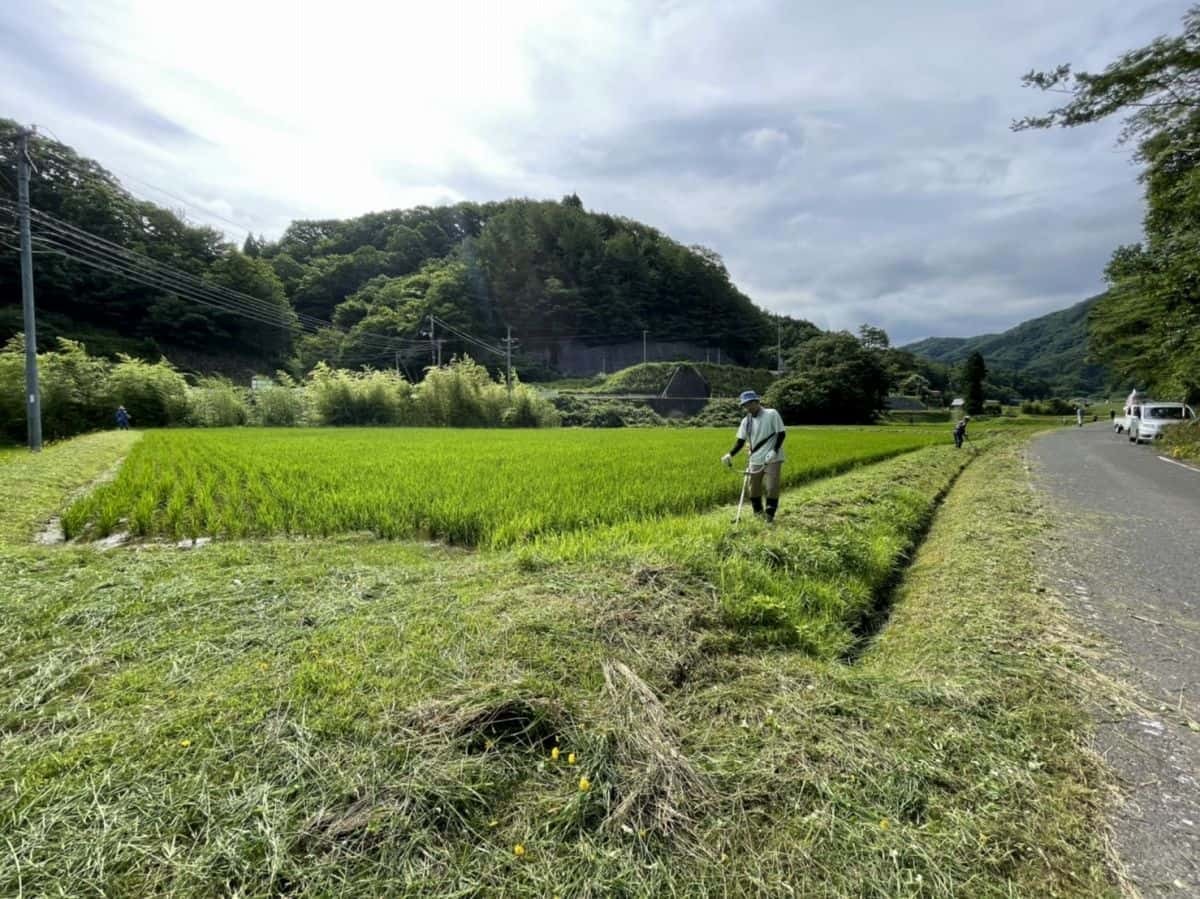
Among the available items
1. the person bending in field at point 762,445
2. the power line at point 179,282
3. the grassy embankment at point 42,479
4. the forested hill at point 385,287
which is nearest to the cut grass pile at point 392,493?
the grassy embankment at point 42,479

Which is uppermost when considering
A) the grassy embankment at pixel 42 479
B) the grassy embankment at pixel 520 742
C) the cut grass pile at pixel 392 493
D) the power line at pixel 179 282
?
the power line at pixel 179 282

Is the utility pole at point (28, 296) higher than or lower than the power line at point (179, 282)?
lower

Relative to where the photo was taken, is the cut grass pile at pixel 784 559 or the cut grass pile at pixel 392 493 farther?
the cut grass pile at pixel 392 493

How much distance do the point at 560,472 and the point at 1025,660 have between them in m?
7.31

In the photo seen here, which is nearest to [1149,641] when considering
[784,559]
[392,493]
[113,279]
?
[784,559]

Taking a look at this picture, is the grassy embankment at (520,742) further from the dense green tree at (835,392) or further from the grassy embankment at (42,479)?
the dense green tree at (835,392)

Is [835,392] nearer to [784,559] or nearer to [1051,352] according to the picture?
[784,559]

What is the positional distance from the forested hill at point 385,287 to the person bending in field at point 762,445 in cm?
5075

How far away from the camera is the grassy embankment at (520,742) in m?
1.70

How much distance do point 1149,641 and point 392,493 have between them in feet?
24.9

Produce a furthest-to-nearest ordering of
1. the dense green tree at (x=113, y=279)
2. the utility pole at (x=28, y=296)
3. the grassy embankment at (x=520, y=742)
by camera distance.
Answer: the dense green tree at (x=113, y=279) < the utility pole at (x=28, y=296) < the grassy embankment at (x=520, y=742)

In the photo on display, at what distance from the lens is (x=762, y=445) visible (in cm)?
616

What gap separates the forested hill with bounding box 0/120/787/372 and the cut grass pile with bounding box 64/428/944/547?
142ft

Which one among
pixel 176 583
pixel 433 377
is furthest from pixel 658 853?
pixel 433 377
